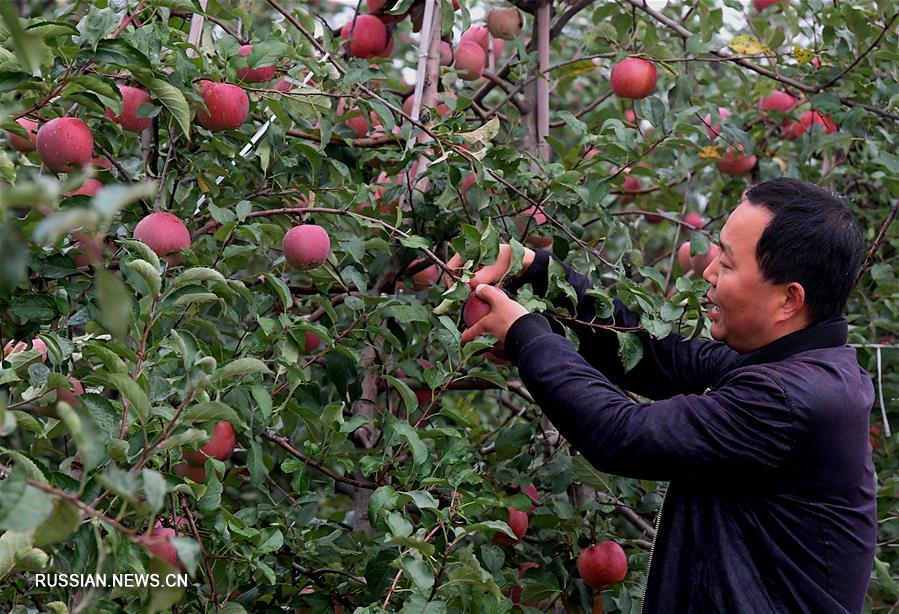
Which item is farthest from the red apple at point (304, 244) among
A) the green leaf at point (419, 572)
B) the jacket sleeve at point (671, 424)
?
the green leaf at point (419, 572)

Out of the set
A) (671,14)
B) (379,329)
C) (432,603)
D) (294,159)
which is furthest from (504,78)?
Answer: (432,603)

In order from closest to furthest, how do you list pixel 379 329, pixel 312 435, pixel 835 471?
1. pixel 835 471
2. pixel 312 435
3. pixel 379 329

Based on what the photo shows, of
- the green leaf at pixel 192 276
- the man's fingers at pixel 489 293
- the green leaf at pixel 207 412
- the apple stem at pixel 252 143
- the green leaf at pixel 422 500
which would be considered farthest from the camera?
the apple stem at pixel 252 143

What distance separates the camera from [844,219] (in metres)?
1.55

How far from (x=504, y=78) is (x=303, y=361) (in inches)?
39.3

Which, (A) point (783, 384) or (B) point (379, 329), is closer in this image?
(A) point (783, 384)

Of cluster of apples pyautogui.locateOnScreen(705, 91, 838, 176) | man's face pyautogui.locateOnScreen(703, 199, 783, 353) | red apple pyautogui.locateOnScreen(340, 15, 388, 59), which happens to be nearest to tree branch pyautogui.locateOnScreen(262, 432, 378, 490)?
man's face pyautogui.locateOnScreen(703, 199, 783, 353)

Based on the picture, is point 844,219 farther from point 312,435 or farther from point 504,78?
point 504,78

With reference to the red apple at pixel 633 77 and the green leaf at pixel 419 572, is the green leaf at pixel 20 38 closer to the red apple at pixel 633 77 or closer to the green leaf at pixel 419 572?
the green leaf at pixel 419 572

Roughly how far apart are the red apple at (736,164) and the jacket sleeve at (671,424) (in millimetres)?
1305

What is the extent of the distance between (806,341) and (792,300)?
0.06m

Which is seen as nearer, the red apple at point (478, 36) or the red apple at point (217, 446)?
the red apple at point (217, 446)

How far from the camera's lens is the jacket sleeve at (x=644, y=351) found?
5.85ft

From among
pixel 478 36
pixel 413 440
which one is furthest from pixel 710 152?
pixel 413 440
